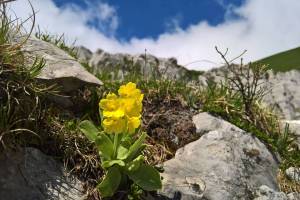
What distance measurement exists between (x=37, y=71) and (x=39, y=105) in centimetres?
37

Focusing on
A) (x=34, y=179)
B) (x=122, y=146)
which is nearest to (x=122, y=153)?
(x=122, y=146)

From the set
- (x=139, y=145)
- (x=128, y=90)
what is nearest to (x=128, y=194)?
(x=139, y=145)

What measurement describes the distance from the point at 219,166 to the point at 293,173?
4.13 feet

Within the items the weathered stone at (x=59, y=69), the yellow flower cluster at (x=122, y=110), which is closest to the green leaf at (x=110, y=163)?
the yellow flower cluster at (x=122, y=110)

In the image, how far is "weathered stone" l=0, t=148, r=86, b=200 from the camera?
529 cm

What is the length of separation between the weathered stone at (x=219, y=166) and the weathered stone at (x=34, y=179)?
1047 millimetres

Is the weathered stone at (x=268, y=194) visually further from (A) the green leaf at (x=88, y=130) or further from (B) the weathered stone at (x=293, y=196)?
(A) the green leaf at (x=88, y=130)

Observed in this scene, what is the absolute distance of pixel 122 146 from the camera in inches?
225

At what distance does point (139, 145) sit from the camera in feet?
18.3

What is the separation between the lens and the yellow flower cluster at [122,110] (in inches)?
209

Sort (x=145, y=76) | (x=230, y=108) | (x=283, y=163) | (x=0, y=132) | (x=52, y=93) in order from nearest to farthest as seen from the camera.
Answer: (x=0, y=132)
(x=52, y=93)
(x=283, y=163)
(x=230, y=108)
(x=145, y=76)

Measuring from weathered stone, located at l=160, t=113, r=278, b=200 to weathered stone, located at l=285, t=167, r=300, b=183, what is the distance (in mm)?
159

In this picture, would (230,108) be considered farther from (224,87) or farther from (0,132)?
(0,132)

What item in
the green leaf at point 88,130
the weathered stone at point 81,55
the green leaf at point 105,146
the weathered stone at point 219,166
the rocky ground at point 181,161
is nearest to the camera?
the rocky ground at point 181,161
